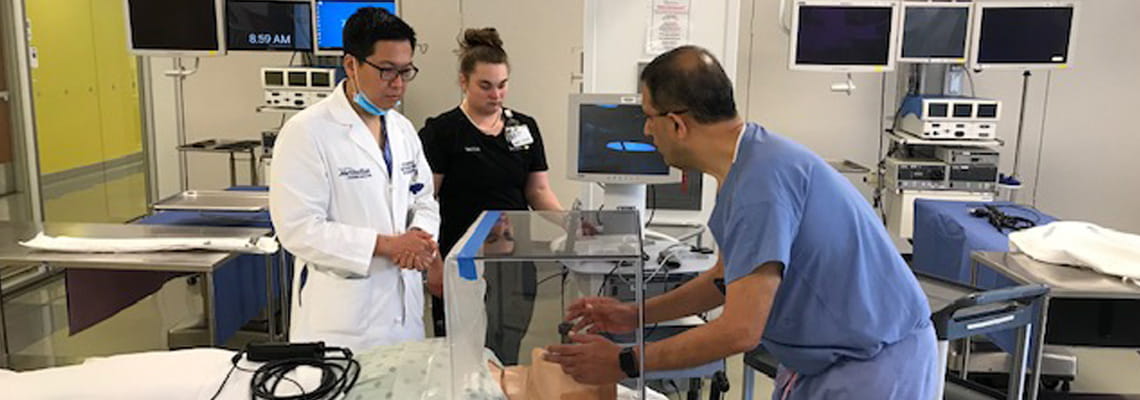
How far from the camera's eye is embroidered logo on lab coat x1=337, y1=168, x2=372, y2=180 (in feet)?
6.16

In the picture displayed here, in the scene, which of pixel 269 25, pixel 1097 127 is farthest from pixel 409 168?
pixel 1097 127

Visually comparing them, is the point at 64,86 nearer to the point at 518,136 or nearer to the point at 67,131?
the point at 67,131

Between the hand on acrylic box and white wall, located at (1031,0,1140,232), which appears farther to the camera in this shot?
white wall, located at (1031,0,1140,232)

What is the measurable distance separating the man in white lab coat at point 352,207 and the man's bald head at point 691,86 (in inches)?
31.9

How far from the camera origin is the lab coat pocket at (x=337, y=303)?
1864 mm

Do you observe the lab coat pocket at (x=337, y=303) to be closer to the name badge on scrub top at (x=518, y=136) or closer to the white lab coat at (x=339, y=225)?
the white lab coat at (x=339, y=225)

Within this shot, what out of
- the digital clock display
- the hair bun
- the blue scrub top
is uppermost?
the digital clock display

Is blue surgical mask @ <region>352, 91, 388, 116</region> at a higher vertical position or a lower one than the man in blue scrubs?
higher

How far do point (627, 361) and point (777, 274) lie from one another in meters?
0.27

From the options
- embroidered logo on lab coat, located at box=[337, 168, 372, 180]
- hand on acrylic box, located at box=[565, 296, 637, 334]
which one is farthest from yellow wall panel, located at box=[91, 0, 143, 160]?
hand on acrylic box, located at box=[565, 296, 637, 334]

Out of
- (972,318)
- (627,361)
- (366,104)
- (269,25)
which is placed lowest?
(972,318)

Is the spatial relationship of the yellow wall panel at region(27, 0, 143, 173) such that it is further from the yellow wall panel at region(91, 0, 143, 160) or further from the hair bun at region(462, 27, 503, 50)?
the hair bun at region(462, 27, 503, 50)

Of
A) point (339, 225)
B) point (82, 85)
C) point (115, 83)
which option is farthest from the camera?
point (115, 83)

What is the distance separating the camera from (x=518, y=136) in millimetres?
2549
